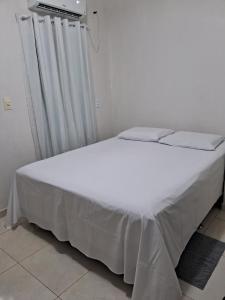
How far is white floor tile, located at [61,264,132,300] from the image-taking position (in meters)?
1.52

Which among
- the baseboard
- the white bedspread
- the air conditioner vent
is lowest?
the baseboard

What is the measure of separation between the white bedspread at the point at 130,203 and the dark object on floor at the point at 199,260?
0.77 ft

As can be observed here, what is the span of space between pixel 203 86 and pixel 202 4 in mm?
848

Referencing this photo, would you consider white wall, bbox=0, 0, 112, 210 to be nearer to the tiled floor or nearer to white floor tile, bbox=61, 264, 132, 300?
the tiled floor

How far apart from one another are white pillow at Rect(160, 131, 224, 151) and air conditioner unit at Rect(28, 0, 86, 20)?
1823 mm

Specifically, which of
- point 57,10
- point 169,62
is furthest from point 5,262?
point 169,62

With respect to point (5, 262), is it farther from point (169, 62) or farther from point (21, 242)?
point (169, 62)

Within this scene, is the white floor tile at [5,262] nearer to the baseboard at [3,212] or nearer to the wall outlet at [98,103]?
the baseboard at [3,212]

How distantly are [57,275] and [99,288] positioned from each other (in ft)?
1.14

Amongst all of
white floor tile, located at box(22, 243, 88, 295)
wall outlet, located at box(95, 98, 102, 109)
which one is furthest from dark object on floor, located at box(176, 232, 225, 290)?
wall outlet, located at box(95, 98, 102, 109)

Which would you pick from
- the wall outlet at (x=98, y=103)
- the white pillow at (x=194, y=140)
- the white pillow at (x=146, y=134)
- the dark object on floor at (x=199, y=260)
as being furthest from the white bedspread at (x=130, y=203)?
the wall outlet at (x=98, y=103)

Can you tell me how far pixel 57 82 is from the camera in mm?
2660

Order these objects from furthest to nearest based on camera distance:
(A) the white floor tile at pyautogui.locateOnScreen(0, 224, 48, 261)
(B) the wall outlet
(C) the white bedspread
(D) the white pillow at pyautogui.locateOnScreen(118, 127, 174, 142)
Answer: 1. (B) the wall outlet
2. (D) the white pillow at pyautogui.locateOnScreen(118, 127, 174, 142)
3. (A) the white floor tile at pyautogui.locateOnScreen(0, 224, 48, 261)
4. (C) the white bedspread

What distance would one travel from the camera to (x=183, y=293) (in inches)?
59.8
